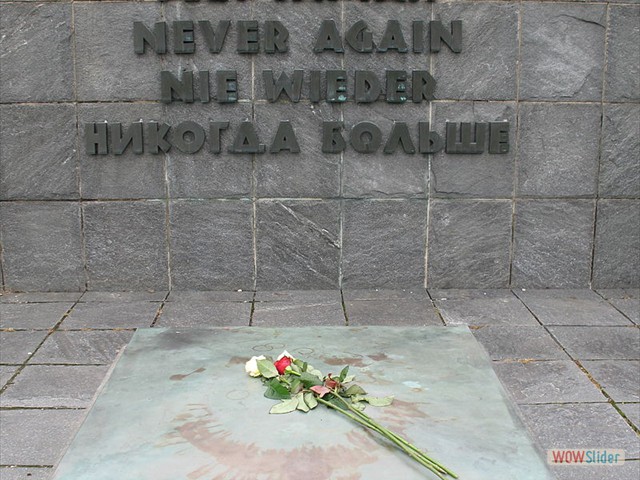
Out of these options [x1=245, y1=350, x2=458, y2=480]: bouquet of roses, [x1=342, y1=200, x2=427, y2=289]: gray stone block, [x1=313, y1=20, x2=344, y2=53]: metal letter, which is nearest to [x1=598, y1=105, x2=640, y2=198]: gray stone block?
[x1=342, y1=200, x2=427, y2=289]: gray stone block

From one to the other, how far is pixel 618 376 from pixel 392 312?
1527 millimetres

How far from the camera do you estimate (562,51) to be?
5.42 metres

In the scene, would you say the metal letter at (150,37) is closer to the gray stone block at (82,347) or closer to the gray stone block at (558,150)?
the gray stone block at (82,347)

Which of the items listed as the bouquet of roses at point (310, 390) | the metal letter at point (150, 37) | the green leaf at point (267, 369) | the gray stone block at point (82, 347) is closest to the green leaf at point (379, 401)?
the bouquet of roses at point (310, 390)

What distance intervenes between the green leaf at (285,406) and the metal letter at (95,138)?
391cm

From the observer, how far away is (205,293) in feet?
18.3

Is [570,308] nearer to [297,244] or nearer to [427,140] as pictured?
[427,140]

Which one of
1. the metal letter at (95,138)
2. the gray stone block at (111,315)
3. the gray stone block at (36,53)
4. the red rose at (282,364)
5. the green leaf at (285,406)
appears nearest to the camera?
the green leaf at (285,406)

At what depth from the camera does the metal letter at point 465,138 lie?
215 inches

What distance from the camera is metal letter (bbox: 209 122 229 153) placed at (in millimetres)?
5406

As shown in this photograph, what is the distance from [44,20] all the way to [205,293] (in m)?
2.16

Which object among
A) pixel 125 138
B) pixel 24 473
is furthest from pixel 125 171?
pixel 24 473

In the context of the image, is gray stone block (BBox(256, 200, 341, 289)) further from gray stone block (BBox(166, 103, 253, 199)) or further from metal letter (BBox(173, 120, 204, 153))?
metal letter (BBox(173, 120, 204, 153))

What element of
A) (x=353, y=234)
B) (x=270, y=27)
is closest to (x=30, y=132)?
(x=270, y=27)
